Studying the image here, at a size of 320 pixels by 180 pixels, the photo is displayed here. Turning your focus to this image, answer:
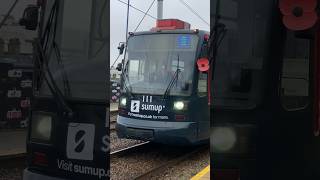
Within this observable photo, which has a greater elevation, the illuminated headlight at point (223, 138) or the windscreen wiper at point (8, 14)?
the windscreen wiper at point (8, 14)

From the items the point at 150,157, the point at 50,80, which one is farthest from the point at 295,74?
the point at 150,157

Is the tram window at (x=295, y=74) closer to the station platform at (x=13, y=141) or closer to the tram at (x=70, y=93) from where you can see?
the tram at (x=70, y=93)

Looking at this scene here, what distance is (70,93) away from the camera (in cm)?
258

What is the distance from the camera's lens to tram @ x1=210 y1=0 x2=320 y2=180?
2064mm

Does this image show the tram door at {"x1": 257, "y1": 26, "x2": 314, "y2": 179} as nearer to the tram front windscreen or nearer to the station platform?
the station platform

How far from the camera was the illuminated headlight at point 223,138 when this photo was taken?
2.08 meters

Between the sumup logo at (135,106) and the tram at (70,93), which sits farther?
the sumup logo at (135,106)

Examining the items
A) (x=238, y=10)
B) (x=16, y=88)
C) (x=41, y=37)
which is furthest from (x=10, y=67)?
(x=238, y=10)

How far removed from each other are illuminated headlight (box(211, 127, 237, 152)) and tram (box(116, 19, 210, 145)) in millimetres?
3131

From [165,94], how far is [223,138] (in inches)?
203

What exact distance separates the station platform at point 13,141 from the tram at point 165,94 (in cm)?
119

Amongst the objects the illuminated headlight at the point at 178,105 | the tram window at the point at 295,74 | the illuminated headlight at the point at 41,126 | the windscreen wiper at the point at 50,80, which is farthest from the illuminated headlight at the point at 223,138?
the illuminated headlight at the point at 178,105

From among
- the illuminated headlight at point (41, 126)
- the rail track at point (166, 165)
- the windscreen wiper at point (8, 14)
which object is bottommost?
the rail track at point (166, 165)

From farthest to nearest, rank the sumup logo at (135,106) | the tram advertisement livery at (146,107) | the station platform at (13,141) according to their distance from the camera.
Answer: the tram advertisement livery at (146,107)
the sumup logo at (135,106)
the station platform at (13,141)
